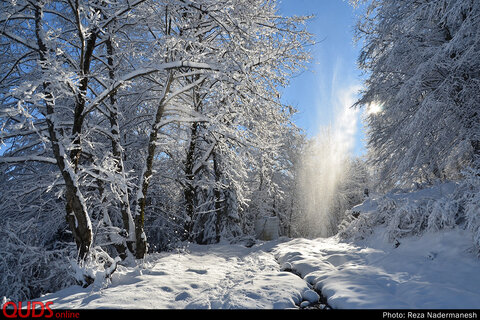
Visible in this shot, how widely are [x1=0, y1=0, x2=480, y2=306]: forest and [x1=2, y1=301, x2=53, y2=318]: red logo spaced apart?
3.02 feet

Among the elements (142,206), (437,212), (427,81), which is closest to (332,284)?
(437,212)

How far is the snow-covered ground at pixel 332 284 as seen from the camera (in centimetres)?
294

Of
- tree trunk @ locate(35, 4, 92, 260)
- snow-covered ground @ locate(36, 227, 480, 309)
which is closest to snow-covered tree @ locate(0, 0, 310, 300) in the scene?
tree trunk @ locate(35, 4, 92, 260)

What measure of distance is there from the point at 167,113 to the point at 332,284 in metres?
6.44

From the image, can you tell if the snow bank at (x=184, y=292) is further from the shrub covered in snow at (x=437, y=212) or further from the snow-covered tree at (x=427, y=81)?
the snow-covered tree at (x=427, y=81)

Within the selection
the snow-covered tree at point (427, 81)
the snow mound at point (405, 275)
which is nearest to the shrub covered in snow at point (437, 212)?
the snow mound at point (405, 275)

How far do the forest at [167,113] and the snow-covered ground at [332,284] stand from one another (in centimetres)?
39

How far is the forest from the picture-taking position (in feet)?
15.4

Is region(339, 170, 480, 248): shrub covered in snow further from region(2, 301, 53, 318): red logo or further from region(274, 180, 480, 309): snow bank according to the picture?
region(2, 301, 53, 318): red logo

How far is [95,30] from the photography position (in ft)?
17.1

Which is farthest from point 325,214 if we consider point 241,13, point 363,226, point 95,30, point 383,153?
point 95,30
